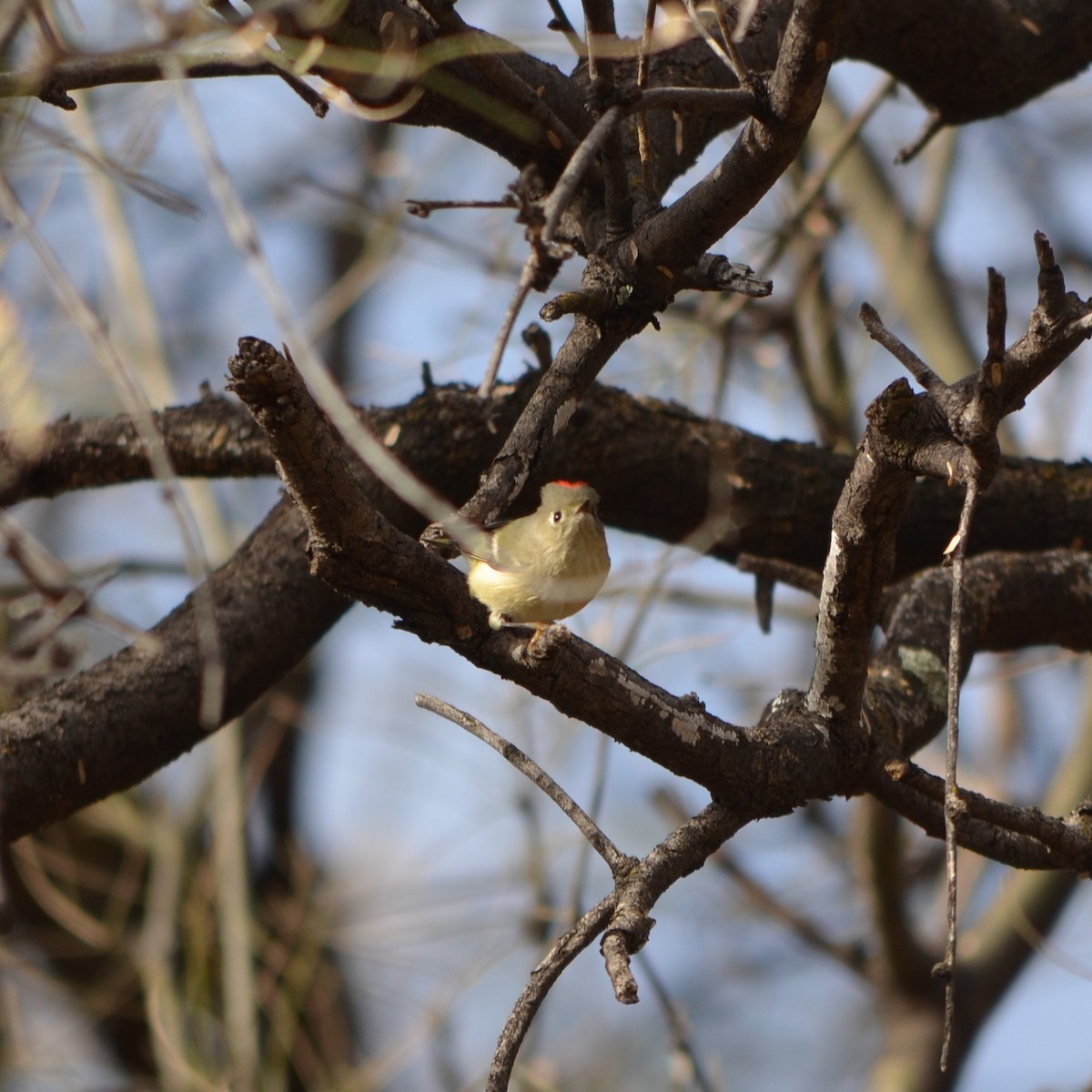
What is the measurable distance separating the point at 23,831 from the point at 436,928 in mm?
3181

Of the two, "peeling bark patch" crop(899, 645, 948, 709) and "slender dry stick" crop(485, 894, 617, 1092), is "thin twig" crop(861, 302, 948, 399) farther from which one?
"peeling bark patch" crop(899, 645, 948, 709)

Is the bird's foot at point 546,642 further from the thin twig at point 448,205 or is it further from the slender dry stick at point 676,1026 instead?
the slender dry stick at point 676,1026

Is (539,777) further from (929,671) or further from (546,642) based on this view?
(929,671)

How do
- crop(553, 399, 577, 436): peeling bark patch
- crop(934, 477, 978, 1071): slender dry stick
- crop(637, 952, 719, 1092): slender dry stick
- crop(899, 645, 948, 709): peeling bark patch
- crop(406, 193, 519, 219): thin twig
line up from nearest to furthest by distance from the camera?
crop(934, 477, 978, 1071): slender dry stick, crop(406, 193, 519, 219): thin twig, crop(553, 399, 577, 436): peeling bark patch, crop(899, 645, 948, 709): peeling bark patch, crop(637, 952, 719, 1092): slender dry stick

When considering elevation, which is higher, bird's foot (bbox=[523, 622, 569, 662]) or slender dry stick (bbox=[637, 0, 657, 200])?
slender dry stick (bbox=[637, 0, 657, 200])

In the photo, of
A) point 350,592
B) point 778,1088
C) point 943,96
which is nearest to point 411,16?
point 350,592

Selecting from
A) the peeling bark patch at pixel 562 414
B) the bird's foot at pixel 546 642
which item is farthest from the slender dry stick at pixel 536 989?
the peeling bark patch at pixel 562 414

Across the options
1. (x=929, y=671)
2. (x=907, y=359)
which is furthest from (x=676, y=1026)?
(x=907, y=359)

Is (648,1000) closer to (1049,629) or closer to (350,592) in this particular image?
(1049,629)

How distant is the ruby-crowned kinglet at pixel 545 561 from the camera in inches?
91.8

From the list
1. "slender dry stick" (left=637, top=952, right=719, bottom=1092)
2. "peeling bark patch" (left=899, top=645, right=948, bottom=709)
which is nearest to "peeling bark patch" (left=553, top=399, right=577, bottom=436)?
"peeling bark patch" (left=899, top=645, right=948, bottom=709)

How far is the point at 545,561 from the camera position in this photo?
247 centimetres

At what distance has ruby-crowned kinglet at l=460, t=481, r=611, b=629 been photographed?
2332 millimetres

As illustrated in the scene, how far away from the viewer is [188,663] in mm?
2836
